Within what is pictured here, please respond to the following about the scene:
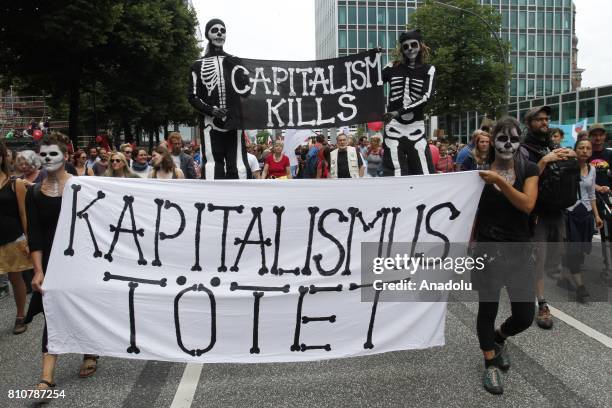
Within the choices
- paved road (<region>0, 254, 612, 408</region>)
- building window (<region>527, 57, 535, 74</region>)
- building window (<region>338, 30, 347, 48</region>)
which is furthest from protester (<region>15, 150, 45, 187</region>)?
building window (<region>527, 57, 535, 74</region>)

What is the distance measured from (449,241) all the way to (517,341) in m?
1.29

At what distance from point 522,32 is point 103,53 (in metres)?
63.2

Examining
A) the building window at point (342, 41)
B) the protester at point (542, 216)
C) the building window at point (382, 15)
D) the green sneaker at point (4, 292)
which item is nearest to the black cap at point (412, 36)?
the protester at point (542, 216)

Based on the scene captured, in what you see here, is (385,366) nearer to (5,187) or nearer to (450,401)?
(450,401)

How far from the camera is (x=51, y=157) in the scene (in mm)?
4168

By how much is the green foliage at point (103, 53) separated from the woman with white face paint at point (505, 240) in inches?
642

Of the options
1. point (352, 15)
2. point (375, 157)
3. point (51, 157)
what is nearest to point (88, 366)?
point (51, 157)

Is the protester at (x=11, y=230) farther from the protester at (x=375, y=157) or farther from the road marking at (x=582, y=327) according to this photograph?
the protester at (x=375, y=157)

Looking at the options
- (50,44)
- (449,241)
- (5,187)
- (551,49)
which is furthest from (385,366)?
(551,49)

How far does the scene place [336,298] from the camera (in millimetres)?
4035

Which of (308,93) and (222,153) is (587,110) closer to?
(308,93)

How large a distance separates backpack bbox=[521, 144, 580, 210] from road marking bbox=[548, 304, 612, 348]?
3.59 ft

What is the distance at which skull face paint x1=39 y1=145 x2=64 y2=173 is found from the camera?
13.6 ft

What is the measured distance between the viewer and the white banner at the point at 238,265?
3.93 m
